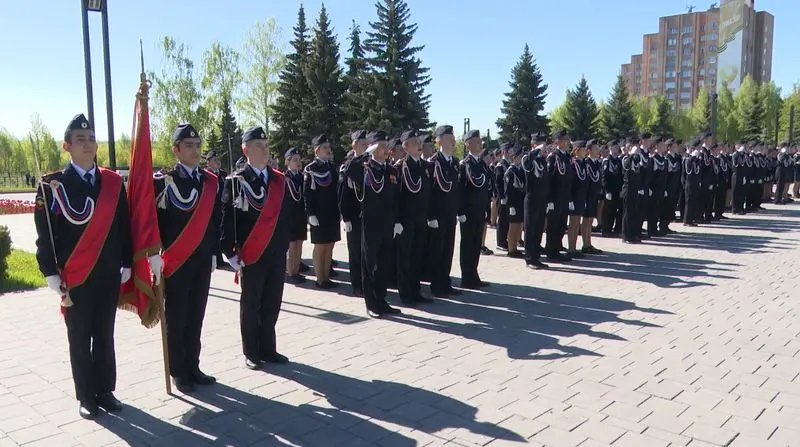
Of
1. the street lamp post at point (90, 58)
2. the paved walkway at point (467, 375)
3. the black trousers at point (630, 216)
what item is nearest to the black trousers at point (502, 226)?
the black trousers at point (630, 216)

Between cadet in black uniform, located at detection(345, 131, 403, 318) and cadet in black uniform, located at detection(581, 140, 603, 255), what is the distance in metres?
5.15

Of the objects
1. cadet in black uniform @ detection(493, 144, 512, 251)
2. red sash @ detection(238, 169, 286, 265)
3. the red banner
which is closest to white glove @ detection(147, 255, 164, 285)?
Result: the red banner

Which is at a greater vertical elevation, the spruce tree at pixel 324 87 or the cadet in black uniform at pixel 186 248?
the spruce tree at pixel 324 87

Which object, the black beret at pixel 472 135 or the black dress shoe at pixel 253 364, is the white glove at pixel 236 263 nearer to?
the black dress shoe at pixel 253 364

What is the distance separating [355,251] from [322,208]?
3.54 feet

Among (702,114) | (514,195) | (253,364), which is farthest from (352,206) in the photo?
(702,114)

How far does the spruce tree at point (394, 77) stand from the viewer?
34.6m

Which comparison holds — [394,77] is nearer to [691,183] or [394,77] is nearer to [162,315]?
[691,183]

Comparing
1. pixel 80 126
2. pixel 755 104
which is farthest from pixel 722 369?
pixel 755 104

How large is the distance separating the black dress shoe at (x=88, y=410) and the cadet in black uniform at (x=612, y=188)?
420 inches

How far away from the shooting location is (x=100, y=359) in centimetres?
405

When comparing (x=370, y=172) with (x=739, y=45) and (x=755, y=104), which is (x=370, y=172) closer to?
(x=755, y=104)

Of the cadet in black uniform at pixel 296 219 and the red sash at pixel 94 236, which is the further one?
the cadet in black uniform at pixel 296 219

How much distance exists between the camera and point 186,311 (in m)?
4.46
